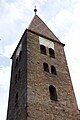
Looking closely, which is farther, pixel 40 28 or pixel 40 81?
pixel 40 28

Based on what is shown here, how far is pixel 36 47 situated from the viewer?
71.7 feet

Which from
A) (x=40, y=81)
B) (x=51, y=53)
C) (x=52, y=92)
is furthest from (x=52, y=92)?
(x=51, y=53)

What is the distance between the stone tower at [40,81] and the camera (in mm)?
16781

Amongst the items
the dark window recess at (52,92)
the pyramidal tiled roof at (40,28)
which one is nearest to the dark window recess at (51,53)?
the pyramidal tiled roof at (40,28)

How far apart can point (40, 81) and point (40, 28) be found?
845 centimetres

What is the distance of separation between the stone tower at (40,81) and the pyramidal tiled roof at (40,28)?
15 centimetres

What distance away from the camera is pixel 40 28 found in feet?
84.7

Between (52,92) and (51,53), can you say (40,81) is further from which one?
(51,53)

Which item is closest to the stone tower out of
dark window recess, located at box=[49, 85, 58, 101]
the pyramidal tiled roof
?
dark window recess, located at box=[49, 85, 58, 101]

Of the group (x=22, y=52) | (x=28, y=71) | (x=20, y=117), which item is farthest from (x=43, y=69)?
(x=20, y=117)

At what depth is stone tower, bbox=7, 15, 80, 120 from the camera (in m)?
16.8

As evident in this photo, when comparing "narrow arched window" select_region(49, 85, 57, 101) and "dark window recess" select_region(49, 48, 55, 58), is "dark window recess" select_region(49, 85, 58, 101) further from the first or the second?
"dark window recess" select_region(49, 48, 55, 58)

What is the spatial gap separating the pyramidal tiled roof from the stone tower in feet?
0.50

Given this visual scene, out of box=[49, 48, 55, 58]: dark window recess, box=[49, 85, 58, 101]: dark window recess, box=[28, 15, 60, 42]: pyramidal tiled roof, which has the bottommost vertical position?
box=[49, 85, 58, 101]: dark window recess
